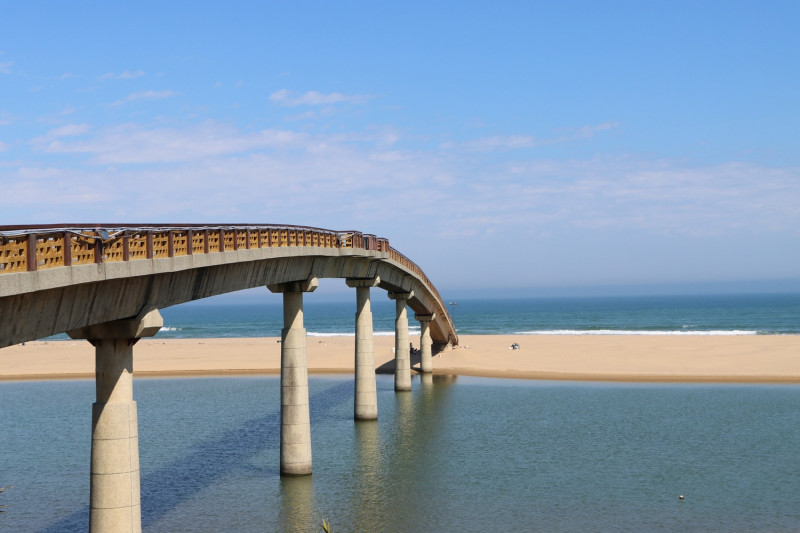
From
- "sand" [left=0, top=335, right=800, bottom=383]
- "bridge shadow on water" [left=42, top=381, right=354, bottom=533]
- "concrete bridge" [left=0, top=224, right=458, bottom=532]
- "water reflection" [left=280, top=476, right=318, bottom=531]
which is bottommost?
"water reflection" [left=280, top=476, right=318, bottom=531]

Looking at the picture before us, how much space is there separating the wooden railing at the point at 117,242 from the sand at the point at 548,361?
43432mm

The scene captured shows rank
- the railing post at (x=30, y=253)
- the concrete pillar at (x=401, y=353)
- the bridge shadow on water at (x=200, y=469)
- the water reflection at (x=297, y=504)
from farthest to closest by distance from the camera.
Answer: the concrete pillar at (x=401, y=353) < the bridge shadow on water at (x=200, y=469) < the water reflection at (x=297, y=504) < the railing post at (x=30, y=253)

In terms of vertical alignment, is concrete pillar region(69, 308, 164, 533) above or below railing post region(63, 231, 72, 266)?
below

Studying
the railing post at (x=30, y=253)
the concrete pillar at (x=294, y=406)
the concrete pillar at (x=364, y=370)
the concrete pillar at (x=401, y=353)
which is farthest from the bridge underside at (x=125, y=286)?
the concrete pillar at (x=401, y=353)

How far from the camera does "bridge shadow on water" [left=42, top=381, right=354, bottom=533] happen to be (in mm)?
26305

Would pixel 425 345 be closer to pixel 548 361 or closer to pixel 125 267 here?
pixel 548 361

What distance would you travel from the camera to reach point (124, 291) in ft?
60.4

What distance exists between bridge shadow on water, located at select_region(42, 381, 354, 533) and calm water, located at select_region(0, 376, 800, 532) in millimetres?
99

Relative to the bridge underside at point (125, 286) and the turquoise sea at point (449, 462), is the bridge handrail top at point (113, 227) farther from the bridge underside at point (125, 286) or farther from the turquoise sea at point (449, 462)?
the turquoise sea at point (449, 462)

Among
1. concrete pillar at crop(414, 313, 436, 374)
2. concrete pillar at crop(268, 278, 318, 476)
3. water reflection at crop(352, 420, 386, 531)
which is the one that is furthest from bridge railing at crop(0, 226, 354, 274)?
concrete pillar at crop(414, 313, 436, 374)

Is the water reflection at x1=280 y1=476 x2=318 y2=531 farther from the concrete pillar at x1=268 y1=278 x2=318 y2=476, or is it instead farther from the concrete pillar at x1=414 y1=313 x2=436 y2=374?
the concrete pillar at x1=414 y1=313 x2=436 y2=374

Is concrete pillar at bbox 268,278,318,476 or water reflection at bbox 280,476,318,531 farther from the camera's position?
concrete pillar at bbox 268,278,318,476

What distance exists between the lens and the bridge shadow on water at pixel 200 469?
26305mm

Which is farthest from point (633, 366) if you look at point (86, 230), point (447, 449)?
point (86, 230)
